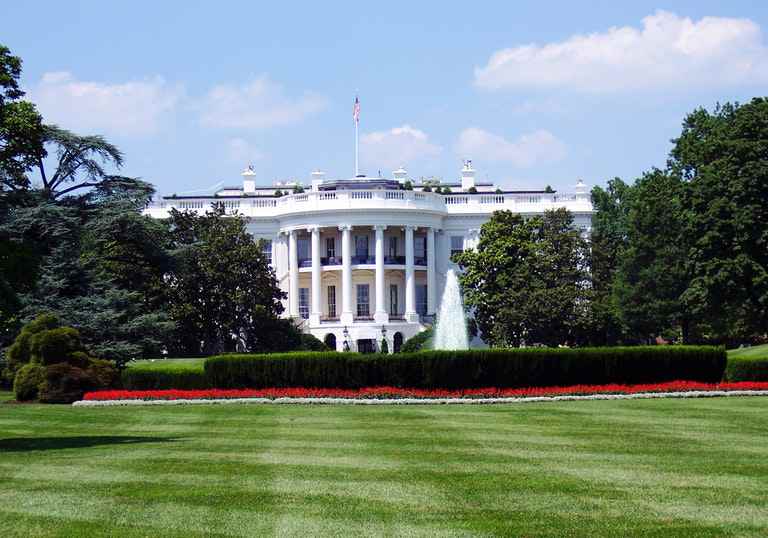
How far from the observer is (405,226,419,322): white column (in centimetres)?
8944

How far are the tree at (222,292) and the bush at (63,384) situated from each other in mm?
31524

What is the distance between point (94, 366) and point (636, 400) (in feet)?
56.7

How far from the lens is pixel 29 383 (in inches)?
1561

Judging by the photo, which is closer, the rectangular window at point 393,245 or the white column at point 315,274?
the white column at point 315,274

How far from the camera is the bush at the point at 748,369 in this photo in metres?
40.1

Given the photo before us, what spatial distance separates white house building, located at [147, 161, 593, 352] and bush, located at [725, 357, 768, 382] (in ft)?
152

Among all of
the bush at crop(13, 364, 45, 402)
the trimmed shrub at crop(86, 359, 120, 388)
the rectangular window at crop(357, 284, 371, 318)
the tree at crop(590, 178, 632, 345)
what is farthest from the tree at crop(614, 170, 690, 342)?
the bush at crop(13, 364, 45, 402)

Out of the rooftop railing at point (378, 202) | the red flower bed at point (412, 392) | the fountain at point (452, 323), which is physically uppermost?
the rooftop railing at point (378, 202)

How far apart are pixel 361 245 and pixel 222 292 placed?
21525 millimetres

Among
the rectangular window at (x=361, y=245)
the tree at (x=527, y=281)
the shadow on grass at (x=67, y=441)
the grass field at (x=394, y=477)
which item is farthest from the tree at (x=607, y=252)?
the shadow on grass at (x=67, y=441)

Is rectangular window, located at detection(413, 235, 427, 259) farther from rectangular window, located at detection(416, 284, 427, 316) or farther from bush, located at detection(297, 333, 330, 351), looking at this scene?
bush, located at detection(297, 333, 330, 351)

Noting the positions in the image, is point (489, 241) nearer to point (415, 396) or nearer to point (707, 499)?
point (415, 396)

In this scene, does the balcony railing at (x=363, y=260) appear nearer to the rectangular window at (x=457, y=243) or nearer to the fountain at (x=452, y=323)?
the rectangular window at (x=457, y=243)

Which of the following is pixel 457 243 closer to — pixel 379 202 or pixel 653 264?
pixel 379 202
